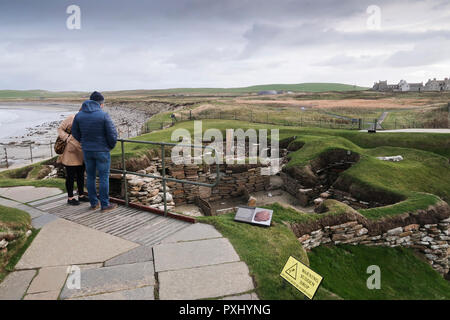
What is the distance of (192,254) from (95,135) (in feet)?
8.99

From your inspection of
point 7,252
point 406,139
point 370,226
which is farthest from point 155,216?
point 406,139

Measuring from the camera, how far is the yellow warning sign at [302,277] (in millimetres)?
3352

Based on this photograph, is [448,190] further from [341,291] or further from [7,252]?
[7,252]

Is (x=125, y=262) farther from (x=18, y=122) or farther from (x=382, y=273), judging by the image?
(x=18, y=122)

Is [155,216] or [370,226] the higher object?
[155,216]

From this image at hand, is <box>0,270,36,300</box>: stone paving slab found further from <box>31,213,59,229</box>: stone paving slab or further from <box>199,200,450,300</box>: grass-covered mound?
<box>199,200,450,300</box>: grass-covered mound

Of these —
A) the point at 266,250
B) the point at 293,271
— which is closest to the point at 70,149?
the point at 266,250

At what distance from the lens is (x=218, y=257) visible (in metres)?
4.30

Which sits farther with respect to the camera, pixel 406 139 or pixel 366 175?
pixel 406 139

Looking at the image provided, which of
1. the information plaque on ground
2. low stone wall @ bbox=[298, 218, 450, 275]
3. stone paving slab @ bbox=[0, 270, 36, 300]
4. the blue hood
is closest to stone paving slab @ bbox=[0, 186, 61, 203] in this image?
the blue hood

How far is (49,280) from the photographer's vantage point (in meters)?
3.71

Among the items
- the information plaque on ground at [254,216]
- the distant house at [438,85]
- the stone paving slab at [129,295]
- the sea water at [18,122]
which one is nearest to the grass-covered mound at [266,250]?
the information plaque on ground at [254,216]

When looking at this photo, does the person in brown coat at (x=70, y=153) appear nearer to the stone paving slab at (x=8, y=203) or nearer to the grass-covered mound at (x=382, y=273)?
the stone paving slab at (x=8, y=203)

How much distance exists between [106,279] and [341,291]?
4345mm
